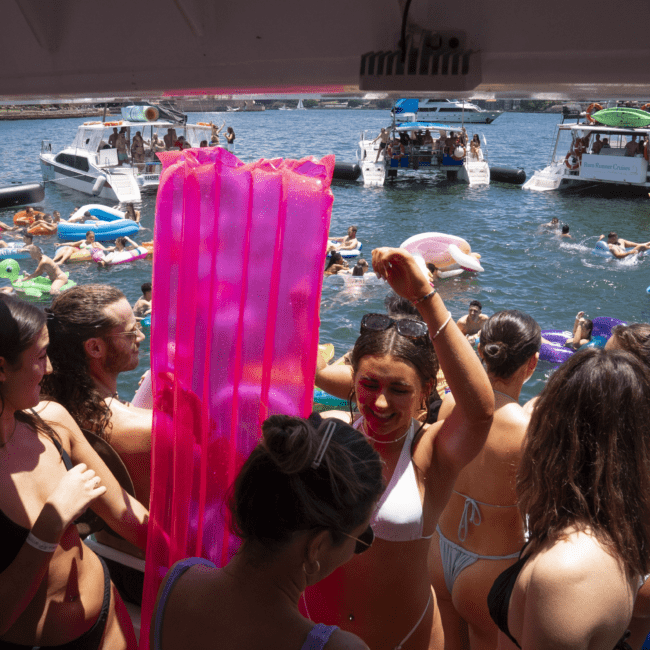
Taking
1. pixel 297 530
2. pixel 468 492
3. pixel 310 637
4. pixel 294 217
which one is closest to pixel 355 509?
pixel 297 530

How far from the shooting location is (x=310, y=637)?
1084 millimetres

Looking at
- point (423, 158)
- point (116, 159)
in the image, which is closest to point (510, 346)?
point (116, 159)

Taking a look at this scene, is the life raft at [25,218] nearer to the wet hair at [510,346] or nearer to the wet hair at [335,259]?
the wet hair at [335,259]

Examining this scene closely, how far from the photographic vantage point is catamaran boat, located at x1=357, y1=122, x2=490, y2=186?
24750mm

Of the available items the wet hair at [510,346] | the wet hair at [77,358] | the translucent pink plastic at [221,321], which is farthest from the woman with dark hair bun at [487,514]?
the wet hair at [77,358]

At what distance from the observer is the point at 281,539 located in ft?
3.73

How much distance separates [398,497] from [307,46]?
3.89 feet

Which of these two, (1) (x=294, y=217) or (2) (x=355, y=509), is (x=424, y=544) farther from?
(1) (x=294, y=217)

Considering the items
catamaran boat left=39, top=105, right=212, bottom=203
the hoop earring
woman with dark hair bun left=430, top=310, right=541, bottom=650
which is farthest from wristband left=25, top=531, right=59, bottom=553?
catamaran boat left=39, top=105, right=212, bottom=203

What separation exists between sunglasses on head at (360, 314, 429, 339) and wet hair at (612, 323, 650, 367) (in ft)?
2.61

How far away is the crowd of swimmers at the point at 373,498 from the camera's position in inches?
45.7

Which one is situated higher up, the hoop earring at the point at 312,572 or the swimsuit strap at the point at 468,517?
the hoop earring at the point at 312,572

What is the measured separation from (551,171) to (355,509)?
24.8 meters

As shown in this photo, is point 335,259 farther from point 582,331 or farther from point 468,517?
point 468,517
